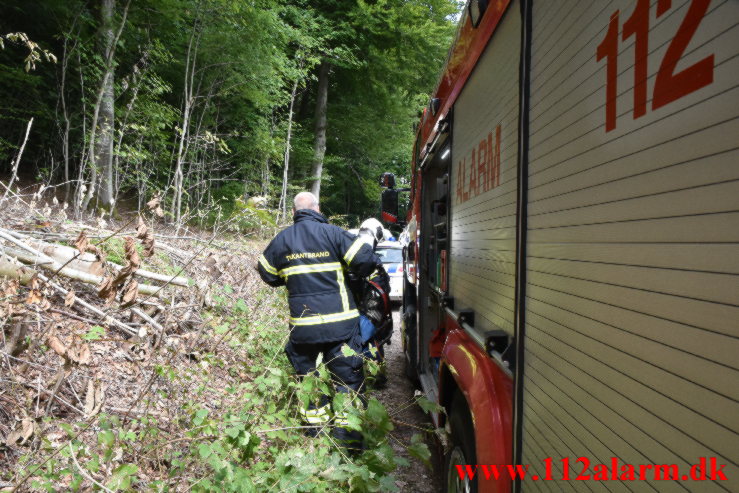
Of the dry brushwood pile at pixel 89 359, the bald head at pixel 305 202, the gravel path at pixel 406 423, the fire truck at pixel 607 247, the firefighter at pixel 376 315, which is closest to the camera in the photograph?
the fire truck at pixel 607 247

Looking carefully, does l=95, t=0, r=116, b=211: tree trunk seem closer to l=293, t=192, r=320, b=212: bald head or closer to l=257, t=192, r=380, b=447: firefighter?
l=293, t=192, r=320, b=212: bald head

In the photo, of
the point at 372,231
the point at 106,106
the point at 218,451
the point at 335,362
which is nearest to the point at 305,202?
the point at 335,362

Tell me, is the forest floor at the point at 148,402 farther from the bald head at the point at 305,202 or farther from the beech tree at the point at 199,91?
the beech tree at the point at 199,91

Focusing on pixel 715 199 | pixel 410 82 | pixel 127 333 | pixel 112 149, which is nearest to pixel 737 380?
pixel 715 199

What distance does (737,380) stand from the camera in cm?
64

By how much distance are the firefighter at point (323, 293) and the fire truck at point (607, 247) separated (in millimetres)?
1421

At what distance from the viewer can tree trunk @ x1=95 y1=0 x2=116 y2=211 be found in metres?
7.75

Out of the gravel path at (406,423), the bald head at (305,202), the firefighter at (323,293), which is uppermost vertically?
the bald head at (305,202)

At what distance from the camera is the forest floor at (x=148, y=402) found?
6.80ft

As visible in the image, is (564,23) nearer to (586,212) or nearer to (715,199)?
(586,212)

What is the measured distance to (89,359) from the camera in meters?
2.51

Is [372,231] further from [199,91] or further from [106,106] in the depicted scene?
[199,91]

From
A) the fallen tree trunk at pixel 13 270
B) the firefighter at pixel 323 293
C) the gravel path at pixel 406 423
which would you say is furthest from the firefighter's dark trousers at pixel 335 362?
the fallen tree trunk at pixel 13 270

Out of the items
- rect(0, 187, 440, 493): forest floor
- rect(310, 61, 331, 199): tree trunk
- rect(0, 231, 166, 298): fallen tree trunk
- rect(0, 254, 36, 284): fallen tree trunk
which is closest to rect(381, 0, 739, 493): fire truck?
rect(0, 187, 440, 493): forest floor
